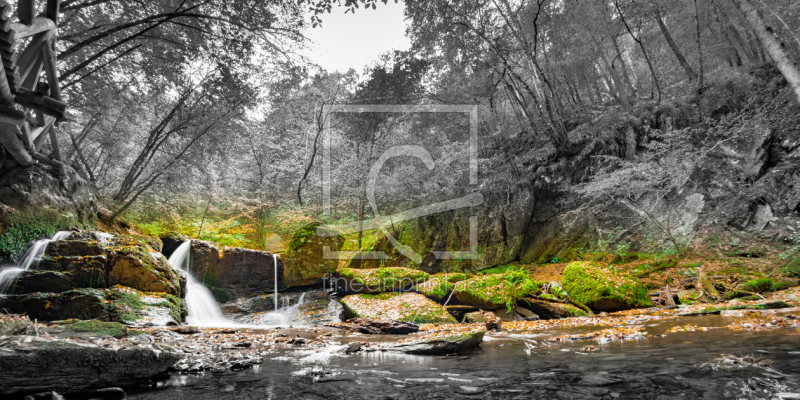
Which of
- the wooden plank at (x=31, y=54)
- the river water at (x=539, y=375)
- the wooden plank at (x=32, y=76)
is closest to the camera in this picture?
the river water at (x=539, y=375)

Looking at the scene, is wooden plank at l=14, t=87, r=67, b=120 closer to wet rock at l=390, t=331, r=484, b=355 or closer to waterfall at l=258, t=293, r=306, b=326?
wet rock at l=390, t=331, r=484, b=355

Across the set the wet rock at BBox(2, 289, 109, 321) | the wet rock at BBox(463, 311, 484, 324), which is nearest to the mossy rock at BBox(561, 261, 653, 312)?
the wet rock at BBox(463, 311, 484, 324)

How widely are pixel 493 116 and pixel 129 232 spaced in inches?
676

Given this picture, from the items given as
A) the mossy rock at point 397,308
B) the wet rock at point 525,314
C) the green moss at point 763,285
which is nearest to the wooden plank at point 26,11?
the mossy rock at point 397,308

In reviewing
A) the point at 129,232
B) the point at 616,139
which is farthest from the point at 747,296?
the point at 129,232

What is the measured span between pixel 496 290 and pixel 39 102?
910 cm

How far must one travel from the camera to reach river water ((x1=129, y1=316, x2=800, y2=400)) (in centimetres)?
245

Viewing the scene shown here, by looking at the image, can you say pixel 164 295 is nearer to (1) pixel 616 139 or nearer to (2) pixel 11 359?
(2) pixel 11 359

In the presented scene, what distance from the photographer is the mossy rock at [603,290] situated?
23.8 feet

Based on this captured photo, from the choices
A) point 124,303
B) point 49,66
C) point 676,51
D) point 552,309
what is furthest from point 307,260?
point 676,51

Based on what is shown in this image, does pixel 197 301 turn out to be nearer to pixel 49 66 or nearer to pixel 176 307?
pixel 176 307

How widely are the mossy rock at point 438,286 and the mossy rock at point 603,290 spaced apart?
299 cm

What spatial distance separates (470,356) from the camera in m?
4.18

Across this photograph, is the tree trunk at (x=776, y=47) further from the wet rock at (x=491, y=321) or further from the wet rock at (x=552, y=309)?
the wet rock at (x=491, y=321)
